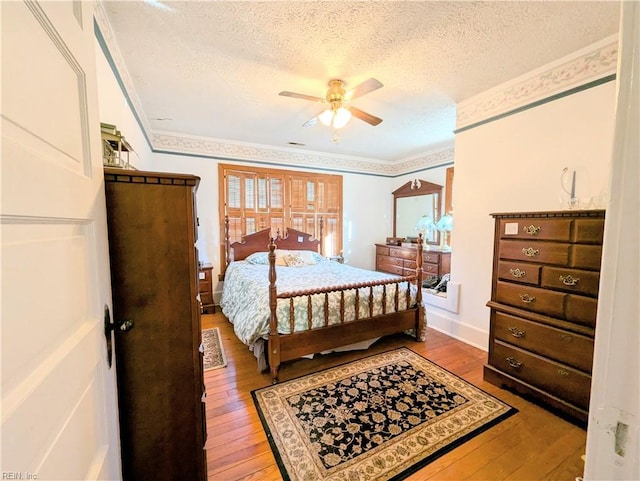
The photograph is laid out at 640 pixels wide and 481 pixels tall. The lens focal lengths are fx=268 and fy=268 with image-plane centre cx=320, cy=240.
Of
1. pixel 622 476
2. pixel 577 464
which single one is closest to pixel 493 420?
pixel 577 464

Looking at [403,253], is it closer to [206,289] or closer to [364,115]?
[364,115]

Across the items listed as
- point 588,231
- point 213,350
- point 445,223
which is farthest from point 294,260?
point 588,231

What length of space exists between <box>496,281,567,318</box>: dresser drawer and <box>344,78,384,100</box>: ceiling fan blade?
70.5 inches

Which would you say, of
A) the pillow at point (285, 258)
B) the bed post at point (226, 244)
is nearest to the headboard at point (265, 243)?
the bed post at point (226, 244)

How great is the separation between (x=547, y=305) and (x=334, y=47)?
2342 mm

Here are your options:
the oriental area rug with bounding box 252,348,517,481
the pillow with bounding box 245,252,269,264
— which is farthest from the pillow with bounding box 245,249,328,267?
the oriental area rug with bounding box 252,348,517,481

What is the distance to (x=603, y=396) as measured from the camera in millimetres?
436

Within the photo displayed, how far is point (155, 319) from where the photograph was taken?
97 centimetres

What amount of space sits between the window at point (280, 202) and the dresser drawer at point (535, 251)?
3245 mm

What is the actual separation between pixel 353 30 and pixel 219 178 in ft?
9.86

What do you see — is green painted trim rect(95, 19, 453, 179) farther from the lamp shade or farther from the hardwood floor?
the hardwood floor

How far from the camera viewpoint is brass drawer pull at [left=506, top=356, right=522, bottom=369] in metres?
1.99

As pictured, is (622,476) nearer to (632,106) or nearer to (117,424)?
(632,106)

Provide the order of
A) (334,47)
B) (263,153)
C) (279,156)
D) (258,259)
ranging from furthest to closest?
(279,156)
(263,153)
(258,259)
(334,47)
